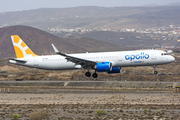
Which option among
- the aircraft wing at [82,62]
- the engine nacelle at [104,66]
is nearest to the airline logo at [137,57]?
the engine nacelle at [104,66]

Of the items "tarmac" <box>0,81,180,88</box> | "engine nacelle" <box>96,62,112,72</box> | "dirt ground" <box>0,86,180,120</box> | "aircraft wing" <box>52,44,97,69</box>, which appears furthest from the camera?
"tarmac" <box>0,81,180,88</box>

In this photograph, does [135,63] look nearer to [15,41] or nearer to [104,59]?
[104,59]

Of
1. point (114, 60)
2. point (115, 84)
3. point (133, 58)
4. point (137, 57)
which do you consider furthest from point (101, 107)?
point (115, 84)

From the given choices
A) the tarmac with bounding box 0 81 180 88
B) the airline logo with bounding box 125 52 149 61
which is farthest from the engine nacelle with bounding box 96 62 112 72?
the tarmac with bounding box 0 81 180 88

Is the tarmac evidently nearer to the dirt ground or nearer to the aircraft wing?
the aircraft wing

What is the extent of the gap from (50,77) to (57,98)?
44.7 metres

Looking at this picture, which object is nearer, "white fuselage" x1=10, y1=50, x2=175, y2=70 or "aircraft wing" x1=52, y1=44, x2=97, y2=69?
"aircraft wing" x1=52, y1=44, x2=97, y2=69

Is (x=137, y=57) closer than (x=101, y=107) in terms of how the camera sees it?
No

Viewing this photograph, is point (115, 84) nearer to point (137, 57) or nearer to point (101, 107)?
point (137, 57)

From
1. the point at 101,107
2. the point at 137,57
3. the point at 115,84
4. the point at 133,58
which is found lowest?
the point at 101,107

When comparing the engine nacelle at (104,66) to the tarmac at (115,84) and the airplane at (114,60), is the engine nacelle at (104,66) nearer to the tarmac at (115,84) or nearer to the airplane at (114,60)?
the airplane at (114,60)

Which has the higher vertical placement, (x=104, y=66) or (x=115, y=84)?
(x=104, y=66)

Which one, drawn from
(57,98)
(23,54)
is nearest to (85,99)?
(57,98)

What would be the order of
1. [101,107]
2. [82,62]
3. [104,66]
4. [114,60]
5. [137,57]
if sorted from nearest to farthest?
[101,107] → [104,66] → [137,57] → [114,60] → [82,62]
